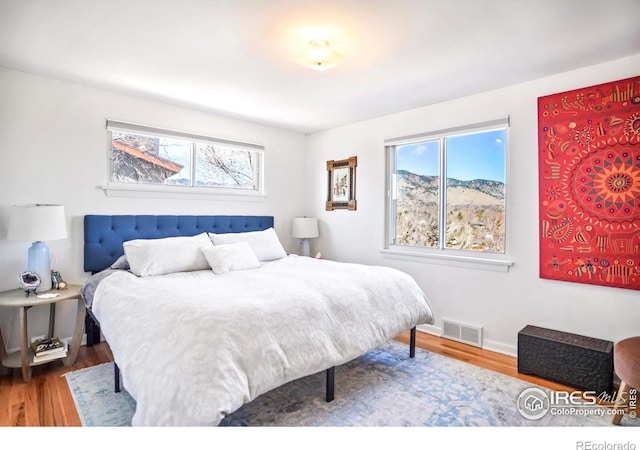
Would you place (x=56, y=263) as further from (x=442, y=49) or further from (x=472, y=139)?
(x=472, y=139)

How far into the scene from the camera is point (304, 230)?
4539mm

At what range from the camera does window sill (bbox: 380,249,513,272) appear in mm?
3129

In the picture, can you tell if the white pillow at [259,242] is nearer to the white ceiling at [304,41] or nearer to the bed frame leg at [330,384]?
the white ceiling at [304,41]

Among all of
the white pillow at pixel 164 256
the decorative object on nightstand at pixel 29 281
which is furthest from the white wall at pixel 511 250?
the decorative object on nightstand at pixel 29 281

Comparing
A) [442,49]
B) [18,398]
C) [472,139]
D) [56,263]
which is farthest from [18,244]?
[472,139]

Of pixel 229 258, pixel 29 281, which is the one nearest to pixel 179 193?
pixel 229 258

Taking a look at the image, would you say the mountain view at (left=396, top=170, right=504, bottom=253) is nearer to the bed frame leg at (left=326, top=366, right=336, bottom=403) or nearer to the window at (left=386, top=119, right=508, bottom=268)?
the window at (left=386, top=119, right=508, bottom=268)

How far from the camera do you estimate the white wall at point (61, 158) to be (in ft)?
9.17

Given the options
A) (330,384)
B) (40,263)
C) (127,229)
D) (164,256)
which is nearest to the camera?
(330,384)

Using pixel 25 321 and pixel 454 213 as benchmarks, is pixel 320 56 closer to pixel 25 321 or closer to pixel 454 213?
pixel 454 213

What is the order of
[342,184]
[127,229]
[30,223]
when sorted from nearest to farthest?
[30,223] → [127,229] → [342,184]

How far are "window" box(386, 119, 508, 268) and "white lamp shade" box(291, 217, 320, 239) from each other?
3.41 feet

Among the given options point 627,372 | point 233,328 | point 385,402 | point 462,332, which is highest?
point 233,328

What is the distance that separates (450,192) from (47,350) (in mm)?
3773
